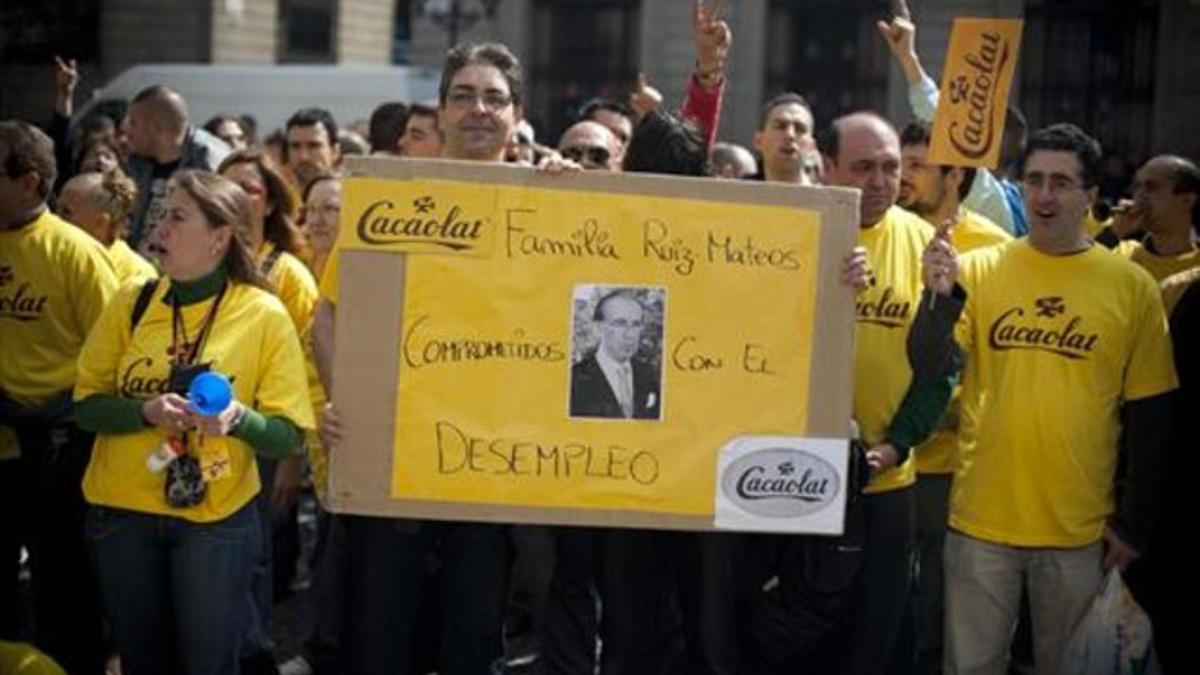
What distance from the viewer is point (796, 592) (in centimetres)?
556

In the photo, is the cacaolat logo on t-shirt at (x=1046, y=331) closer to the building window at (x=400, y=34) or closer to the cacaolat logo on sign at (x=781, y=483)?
the cacaolat logo on sign at (x=781, y=483)

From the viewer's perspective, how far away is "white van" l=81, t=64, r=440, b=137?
69.1ft

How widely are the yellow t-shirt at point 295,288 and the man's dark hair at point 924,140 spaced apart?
2.21 metres

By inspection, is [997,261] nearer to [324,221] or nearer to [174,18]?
[324,221]

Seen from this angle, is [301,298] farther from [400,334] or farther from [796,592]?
[796,592]

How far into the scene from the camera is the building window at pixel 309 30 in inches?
1455

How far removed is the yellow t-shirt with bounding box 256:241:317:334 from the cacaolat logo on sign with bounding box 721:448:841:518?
2146mm

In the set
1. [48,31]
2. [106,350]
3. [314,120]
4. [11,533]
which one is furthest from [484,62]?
[48,31]

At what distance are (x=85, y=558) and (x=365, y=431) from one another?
6.36 ft

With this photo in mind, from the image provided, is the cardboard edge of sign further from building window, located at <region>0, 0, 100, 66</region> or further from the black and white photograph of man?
building window, located at <region>0, 0, 100, 66</region>

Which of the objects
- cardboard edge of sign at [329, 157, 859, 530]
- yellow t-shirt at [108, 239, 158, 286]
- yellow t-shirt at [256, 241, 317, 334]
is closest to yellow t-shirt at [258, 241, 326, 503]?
yellow t-shirt at [256, 241, 317, 334]

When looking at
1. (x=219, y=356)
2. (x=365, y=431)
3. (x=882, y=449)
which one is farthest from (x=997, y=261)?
(x=219, y=356)

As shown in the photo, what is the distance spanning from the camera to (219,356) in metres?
5.27

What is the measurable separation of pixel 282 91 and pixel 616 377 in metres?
16.5
